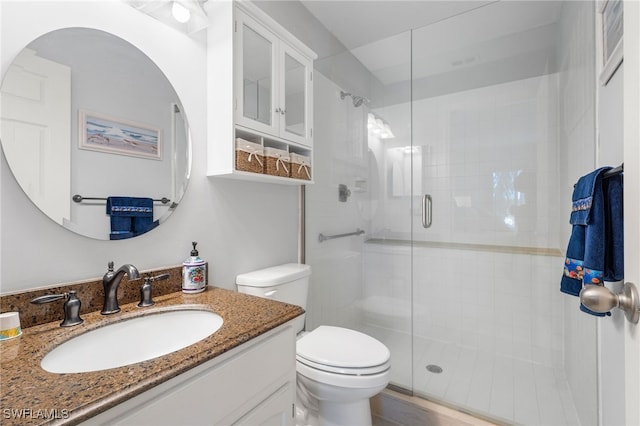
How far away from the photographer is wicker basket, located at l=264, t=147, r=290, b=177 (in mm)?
1445

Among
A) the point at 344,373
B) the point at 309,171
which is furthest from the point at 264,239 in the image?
the point at 344,373

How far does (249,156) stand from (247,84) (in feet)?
1.10

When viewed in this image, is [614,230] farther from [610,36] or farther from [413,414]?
[413,414]

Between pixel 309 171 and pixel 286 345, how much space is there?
101cm

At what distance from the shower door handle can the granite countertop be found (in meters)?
1.73

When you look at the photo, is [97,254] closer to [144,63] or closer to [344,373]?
[144,63]

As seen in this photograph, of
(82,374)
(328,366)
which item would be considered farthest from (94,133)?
(328,366)

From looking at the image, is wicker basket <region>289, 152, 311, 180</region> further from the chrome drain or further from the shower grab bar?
the chrome drain

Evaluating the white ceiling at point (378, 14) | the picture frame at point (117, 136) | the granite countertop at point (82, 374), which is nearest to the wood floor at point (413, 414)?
the granite countertop at point (82, 374)

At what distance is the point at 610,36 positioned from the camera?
3.58 ft

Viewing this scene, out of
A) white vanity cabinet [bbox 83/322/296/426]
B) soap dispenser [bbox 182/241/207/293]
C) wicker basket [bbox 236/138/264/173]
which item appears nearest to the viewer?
white vanity cabinet [bbox 83/322/296/426]

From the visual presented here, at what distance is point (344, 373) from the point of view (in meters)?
1.23

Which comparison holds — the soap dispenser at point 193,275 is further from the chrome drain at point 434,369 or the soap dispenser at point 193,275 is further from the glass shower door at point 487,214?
the chrome drain at point 434,369

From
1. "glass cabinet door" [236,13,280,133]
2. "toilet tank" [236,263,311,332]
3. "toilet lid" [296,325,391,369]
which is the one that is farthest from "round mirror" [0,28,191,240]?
"toilet lid" [296,325,391,369]
